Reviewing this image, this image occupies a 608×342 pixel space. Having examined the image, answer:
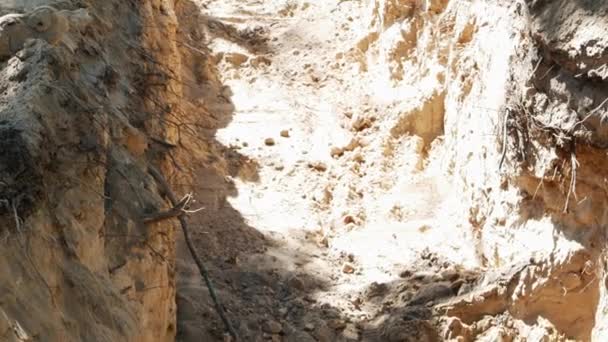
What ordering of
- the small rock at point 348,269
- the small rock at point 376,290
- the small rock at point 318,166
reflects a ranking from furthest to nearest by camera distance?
1. the small rock at point 318,166
2. the small rock at point 348,269
3. the small rock at point 376,290

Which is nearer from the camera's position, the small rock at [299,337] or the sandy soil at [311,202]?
the small rock at [299,337]

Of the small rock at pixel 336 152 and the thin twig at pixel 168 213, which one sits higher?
the thin twig at pixel 168 213

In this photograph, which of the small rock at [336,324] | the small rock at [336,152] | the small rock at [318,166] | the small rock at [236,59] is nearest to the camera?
the small rock at [336,324]

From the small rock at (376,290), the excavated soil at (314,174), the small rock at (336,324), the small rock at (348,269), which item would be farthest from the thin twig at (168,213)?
the small rock at (348,269)

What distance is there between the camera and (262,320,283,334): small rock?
554 centimetres

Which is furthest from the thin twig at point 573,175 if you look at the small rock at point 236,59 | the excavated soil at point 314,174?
the small rock at point 236,59

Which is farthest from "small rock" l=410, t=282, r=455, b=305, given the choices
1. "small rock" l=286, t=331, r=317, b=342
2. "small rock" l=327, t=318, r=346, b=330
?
"small rock" l=286, t=331, r=317, b=342

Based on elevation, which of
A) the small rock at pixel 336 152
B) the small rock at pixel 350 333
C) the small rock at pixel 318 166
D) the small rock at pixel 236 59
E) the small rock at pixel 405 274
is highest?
the small rock at pixel 236 59

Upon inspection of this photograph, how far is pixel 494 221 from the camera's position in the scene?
5.83 m

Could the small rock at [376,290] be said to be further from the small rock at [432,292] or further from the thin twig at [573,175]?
the thin twig at [573,175]

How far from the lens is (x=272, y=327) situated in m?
5.55

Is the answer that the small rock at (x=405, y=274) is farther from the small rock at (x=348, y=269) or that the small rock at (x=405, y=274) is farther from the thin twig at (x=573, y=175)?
the thin twig at (x=573, y=175)

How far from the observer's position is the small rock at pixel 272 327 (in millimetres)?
5537

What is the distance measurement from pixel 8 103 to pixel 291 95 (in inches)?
250
